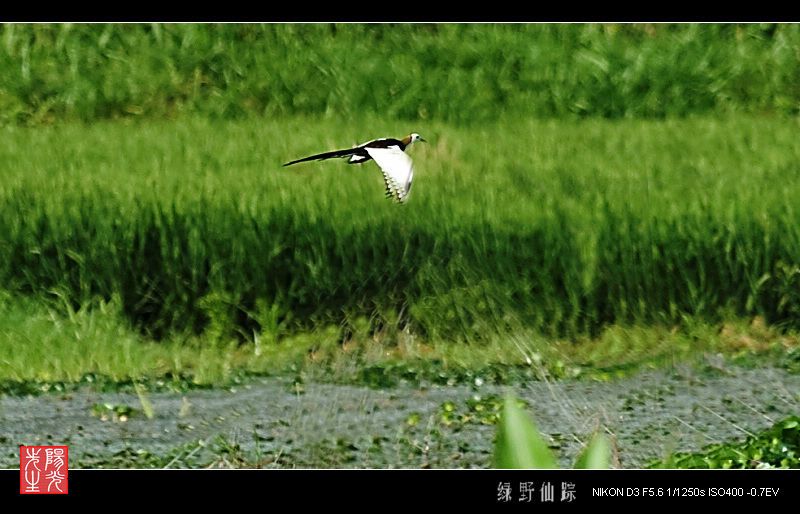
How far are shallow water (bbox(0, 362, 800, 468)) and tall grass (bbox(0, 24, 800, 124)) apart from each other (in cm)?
276

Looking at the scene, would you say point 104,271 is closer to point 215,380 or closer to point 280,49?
point 215,380

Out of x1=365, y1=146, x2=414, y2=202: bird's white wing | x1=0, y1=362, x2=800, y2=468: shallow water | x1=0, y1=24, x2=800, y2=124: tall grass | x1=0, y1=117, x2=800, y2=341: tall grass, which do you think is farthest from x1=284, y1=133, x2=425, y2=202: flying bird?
x1=0, y1=24, x2=800, y2=124: tall grass

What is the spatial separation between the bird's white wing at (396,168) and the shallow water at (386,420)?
30.2 inches

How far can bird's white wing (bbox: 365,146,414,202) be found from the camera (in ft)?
11.8

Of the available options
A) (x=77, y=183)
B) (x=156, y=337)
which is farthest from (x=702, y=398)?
(x=77, y=183)

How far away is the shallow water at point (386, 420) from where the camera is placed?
135 inches

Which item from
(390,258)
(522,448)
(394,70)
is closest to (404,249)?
(390,258)

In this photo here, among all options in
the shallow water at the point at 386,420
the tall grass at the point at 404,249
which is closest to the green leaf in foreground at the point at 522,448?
the shallow water at the point at 386,420

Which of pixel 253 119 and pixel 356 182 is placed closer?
pixel 356 182

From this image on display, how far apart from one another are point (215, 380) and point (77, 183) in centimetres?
134

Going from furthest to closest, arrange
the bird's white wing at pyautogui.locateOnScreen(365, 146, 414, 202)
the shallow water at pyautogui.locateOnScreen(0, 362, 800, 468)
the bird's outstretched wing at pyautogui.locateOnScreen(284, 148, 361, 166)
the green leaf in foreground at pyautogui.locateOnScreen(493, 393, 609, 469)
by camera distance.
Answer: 1. the bird's outstretched wing at pyautogui.locateOnScreen(284, 148, 361, 166)
2. the bird's white wing at pyautogui.locateOnScreen(365, 146, 414, 202)
3. the shallow water at pyautogui.locateOnScreen(0, 362, 800, 468)
4. the green leaf in foreground at pyautogui.locateOnScreen(493, 393, 609, 469)

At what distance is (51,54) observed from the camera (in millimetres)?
7168

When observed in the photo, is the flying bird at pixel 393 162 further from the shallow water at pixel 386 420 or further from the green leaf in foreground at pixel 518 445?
the green leaf in foreground at pixel 518 445

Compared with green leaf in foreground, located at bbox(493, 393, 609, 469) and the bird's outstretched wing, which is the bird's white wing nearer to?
the bird's outstretched wing
